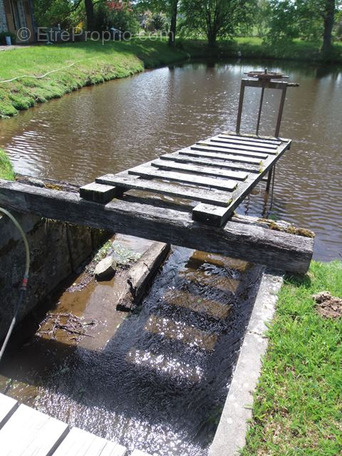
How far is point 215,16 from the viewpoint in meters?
47.3

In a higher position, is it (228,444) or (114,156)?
(228,444)

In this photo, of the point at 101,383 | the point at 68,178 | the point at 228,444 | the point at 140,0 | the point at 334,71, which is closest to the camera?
the point at 228,444

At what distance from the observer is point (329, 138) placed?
1545 centimetres

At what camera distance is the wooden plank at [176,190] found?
183 inches

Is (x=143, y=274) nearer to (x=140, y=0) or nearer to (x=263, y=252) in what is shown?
(x=263, y=252)

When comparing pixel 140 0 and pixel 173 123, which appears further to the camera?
pixel 140 0

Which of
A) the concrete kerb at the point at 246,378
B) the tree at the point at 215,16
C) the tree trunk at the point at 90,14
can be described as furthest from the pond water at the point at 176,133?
the tree at the point at 215,16

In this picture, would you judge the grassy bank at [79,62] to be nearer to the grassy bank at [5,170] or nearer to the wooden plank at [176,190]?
the grassy bank at [5,170]

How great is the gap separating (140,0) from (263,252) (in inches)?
1858

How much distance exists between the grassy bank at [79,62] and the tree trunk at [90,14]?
4.65 meters

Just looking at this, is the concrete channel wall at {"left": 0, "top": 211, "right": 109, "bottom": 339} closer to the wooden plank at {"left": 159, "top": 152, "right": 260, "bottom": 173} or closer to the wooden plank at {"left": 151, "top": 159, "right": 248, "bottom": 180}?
the wooden plank at {"left": 151, "top": 159, "right": 248, "bottom": 180}

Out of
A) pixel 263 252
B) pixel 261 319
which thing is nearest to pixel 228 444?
pixel 261 319

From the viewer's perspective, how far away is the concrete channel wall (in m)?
5.38

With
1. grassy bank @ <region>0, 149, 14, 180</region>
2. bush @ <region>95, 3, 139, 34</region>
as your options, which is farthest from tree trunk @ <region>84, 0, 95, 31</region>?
grassy bank @ <region>0, 149, 14, 180</region>
